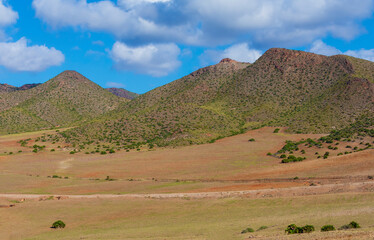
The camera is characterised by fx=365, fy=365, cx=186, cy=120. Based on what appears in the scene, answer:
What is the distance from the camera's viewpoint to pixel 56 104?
168000mm

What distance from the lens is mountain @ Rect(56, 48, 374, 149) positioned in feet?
320

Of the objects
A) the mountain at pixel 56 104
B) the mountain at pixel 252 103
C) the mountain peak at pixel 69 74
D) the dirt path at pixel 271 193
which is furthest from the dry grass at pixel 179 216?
the mountain peak at pixel 69 74

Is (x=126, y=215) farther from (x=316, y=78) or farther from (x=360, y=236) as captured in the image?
(x=316, y=78)

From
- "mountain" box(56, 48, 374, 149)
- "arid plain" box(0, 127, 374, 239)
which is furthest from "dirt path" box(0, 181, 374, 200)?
"mountain" box(56, 48, 374, 149)

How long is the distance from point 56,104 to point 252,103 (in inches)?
3693

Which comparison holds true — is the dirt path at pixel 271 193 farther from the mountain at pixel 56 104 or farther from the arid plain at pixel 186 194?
the mountain at pixel 56 104

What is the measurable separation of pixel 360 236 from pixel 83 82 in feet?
626

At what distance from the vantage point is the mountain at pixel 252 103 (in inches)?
3844

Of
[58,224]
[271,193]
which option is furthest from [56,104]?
[271,193]

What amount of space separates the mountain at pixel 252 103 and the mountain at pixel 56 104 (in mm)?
24463

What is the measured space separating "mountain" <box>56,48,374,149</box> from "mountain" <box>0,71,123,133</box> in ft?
80.3

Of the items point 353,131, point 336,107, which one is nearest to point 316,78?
point 336,107

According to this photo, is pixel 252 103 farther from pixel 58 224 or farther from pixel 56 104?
pixel 58 224

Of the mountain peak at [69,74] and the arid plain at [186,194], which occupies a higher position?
the mountain peak at [69,74]
